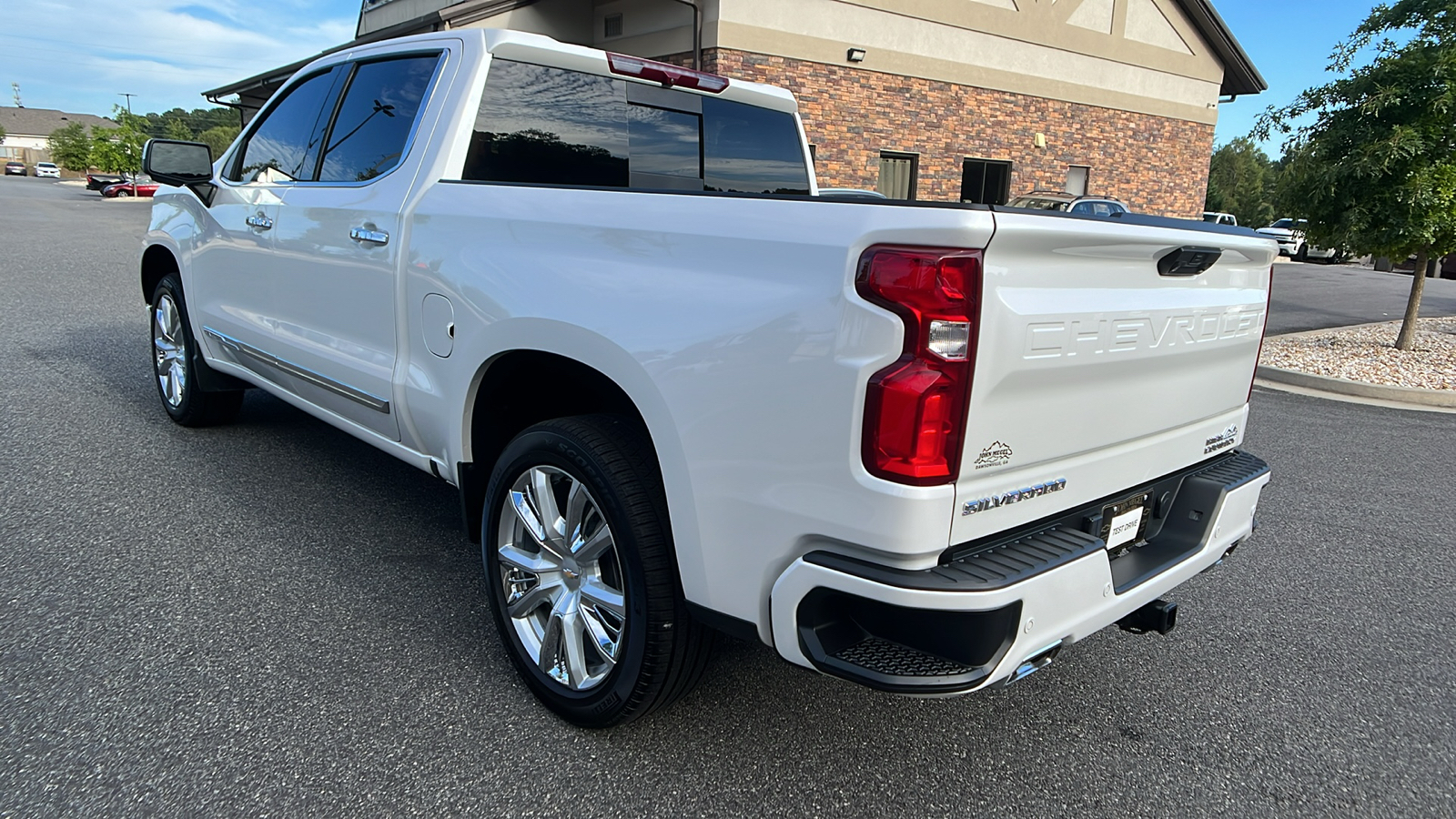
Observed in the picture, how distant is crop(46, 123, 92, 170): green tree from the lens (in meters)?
80.4

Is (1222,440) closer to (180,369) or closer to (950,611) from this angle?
(950,611)

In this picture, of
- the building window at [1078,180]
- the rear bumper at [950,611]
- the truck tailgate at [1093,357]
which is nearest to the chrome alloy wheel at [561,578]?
the rear bumper at [950,611]

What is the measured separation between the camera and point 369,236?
3203 mm

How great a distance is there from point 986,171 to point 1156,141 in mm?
6837

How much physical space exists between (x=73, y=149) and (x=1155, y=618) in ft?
336

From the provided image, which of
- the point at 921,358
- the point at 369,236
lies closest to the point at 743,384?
the point at 921,358

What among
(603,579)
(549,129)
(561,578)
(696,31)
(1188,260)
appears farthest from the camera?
(696,31)

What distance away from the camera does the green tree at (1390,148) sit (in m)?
8.77

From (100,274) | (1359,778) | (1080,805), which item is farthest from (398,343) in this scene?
(100,274)

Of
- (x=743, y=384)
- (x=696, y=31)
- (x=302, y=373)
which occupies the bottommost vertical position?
(x=302, y=373)

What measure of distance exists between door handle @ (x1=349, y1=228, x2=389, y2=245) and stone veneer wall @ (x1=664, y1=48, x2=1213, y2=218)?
1241 centimetres

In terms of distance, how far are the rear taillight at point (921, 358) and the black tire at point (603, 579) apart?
73 centimetres

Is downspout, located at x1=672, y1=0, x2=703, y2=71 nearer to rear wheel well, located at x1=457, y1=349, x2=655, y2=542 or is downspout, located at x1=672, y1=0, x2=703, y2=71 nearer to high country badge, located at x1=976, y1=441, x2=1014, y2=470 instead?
rear wheel well, located at x1=457, y1=349, x2=655, y2=542

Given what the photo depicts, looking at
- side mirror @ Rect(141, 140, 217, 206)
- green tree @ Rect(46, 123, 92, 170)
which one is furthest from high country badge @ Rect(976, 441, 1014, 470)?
green tree @ Rect(46, 123, 92, 170)
